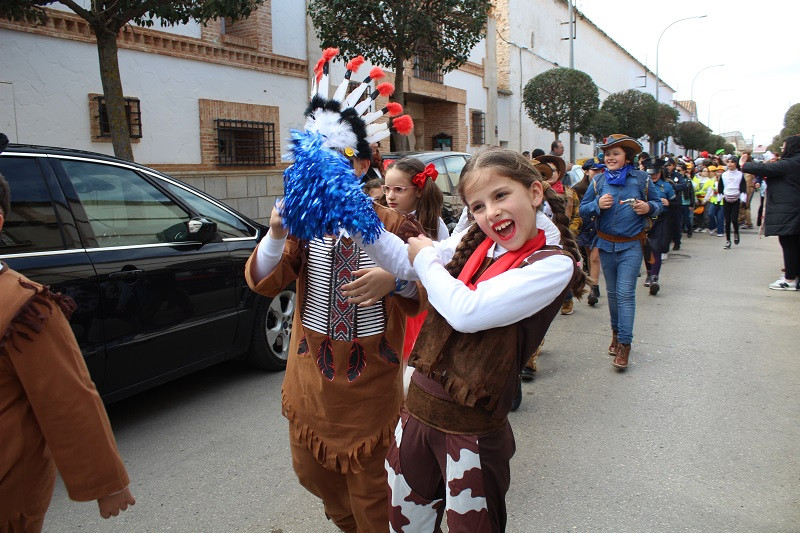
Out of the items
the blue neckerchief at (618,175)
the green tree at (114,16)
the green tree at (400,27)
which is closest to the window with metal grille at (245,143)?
the green tree at (400,27)

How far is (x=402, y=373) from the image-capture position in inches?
94.9

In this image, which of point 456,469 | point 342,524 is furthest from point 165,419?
point 456,469

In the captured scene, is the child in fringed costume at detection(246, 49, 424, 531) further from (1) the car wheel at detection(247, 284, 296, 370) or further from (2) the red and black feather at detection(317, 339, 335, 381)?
(1) the car wheel at detection(247, 284, 296, 370)

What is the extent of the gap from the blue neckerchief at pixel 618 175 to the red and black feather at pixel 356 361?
4025 millimetres

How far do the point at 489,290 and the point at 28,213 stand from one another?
9.23 ft

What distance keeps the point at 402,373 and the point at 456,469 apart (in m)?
0.62

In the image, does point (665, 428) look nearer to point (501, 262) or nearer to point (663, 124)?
point (501, 262)

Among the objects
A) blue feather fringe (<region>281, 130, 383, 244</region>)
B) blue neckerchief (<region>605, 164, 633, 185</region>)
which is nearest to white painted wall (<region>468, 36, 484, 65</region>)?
blue neckerchief (<region>605, 164, 633, 185</region>)

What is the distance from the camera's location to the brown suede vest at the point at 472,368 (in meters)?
1.79

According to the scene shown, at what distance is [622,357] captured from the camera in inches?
208

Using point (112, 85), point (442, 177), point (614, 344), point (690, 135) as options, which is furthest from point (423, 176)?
point (690, 135)

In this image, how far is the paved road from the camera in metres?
3.09

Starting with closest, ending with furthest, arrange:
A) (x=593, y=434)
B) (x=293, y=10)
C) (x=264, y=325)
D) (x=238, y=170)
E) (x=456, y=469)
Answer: (x=456, y=469)
(x=593, y=434)
(x=264, y=325)
(x=238, y=170)
(x=293, y=10)

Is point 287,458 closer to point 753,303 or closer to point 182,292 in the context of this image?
point 182,292
